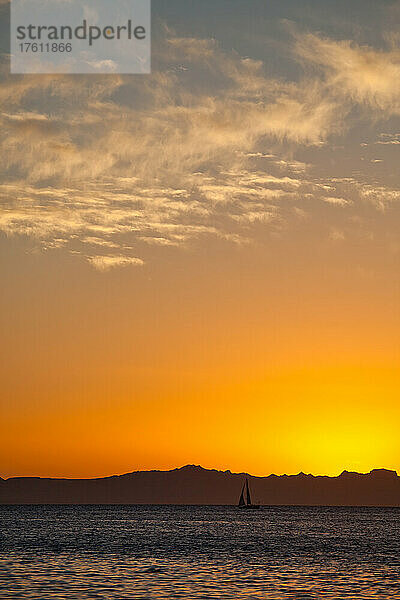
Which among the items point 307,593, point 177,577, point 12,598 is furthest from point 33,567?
point 307,593

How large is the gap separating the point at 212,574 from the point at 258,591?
12.2 m

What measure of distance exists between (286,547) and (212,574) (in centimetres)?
4850

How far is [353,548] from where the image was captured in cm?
11906

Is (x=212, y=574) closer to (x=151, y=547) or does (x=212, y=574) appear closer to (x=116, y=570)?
(x=116, y=570)

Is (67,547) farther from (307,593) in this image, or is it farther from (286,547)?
(307,593)

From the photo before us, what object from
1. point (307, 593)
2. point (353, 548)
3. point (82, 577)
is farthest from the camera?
point (353, 548)

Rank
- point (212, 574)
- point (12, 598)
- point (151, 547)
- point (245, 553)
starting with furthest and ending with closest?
point (151, 547)
point (245, 553)
point (212, 574)
point (12, 598)

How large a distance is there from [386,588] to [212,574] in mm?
16242

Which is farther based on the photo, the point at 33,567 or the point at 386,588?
the point at 33,567

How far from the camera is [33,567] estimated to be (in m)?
76.6

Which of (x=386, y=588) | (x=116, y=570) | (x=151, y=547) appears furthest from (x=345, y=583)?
(x=151, y=547)

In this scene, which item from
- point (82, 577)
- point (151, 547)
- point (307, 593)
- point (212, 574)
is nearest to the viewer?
point (307, 593)

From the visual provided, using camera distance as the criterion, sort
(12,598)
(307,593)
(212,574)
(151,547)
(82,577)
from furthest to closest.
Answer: (151,547) < (212,574) < (82,577) < (307,593) < (12,598)

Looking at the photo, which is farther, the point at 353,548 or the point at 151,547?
the point at 353,548
